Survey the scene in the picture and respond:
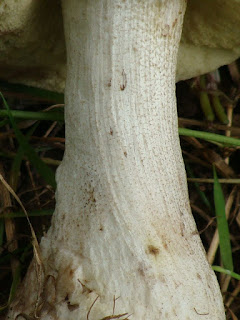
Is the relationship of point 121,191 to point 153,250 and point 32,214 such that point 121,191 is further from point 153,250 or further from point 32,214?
point 32,214

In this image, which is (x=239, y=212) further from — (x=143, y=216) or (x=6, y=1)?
(x=6, y=1)

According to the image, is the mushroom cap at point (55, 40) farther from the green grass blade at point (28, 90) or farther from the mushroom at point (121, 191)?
the mushroom at point (121, 191)

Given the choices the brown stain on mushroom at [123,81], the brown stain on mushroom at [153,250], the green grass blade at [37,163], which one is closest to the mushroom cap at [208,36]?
the brown stain on mushroom at [123,81]

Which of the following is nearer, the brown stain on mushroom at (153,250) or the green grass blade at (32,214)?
the brown stain on mushroom at (153,250)

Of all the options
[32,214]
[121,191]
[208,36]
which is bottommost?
[32,214]

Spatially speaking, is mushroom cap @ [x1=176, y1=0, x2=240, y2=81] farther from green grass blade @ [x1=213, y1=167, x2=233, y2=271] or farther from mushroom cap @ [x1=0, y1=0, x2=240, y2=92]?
green grass blade @ [x1=213, y1=167, x2=233, y2=271]

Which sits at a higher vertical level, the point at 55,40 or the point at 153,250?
the point at 55,40

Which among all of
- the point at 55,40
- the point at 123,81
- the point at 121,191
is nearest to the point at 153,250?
the point at 121,191
